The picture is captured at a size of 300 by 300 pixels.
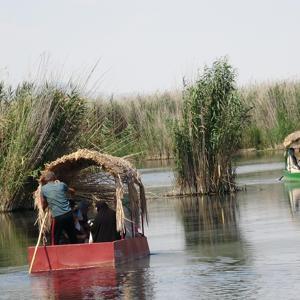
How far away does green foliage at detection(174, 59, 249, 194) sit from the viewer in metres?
34.5

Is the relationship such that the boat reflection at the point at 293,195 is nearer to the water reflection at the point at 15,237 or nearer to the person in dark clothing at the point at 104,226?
the water reflection at the point at 15,237

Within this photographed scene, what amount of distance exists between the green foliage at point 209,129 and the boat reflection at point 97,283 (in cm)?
1461

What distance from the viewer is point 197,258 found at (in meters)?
20.3

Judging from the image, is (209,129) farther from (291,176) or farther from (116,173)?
(116,173)

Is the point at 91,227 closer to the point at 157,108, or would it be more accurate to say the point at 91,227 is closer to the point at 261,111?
the point at 261,111

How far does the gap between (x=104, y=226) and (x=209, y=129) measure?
15186 mm

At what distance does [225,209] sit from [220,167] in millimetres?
4450

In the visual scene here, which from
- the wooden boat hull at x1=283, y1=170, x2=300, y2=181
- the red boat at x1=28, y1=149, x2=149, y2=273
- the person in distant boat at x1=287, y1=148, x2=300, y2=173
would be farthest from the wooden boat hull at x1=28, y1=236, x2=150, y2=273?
the person in distant boat at x1=287, y1=148, x2=300, y2=173

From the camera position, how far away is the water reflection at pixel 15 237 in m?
22.6

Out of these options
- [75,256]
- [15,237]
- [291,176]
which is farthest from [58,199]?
[291,176]

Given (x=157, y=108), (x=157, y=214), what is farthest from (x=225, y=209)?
(x=157, y=108)

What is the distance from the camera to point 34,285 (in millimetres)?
18141

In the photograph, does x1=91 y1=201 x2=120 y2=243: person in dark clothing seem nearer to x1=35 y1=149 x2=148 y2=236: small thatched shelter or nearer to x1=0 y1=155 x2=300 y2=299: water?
x1=35 y1=149 x2=148 y2=236: small thatched shelter

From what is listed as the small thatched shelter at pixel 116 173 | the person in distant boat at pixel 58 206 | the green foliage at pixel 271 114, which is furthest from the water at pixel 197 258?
the green foliage at pixel 271 114
